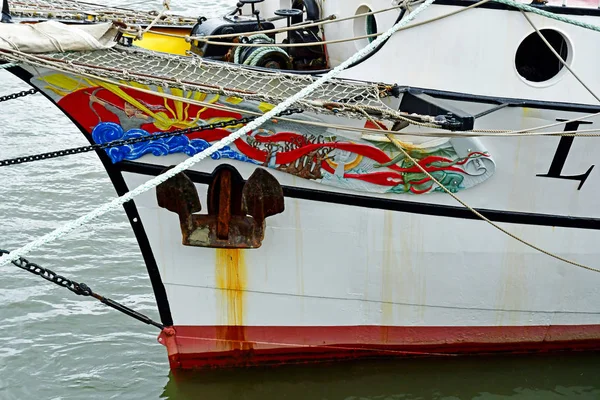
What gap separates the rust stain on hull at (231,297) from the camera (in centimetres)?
635

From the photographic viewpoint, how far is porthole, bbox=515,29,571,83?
5.91m

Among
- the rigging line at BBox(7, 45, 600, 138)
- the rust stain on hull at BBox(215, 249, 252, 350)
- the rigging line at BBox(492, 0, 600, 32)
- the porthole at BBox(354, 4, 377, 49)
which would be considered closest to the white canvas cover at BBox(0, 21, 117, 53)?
the rigging line at BBox(7, 45, 600, 138)

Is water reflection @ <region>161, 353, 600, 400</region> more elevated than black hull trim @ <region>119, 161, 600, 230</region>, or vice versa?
black hull trim @ <region>119, 161, 600, 230</region>

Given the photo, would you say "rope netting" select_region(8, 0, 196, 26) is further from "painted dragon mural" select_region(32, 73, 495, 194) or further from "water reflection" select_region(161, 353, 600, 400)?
"water reflection" select_region(161, 353, 600, 400)

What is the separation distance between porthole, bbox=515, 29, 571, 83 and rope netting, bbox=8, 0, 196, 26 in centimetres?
266

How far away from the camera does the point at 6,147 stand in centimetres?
1141

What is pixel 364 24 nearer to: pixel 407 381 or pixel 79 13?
pixel 79 13

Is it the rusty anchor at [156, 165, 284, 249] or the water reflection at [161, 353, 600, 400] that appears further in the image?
the water reflection at [161, 353, 600, 400]

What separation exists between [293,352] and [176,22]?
3.03 meters

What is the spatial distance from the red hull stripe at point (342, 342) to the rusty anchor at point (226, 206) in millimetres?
861

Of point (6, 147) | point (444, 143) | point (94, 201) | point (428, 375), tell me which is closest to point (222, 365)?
point (428, 375)

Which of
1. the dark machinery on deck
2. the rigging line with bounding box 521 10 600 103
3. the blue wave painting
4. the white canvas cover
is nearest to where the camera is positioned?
the white canvas cover

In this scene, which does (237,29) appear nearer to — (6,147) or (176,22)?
(176,22)

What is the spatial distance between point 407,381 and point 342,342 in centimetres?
60
